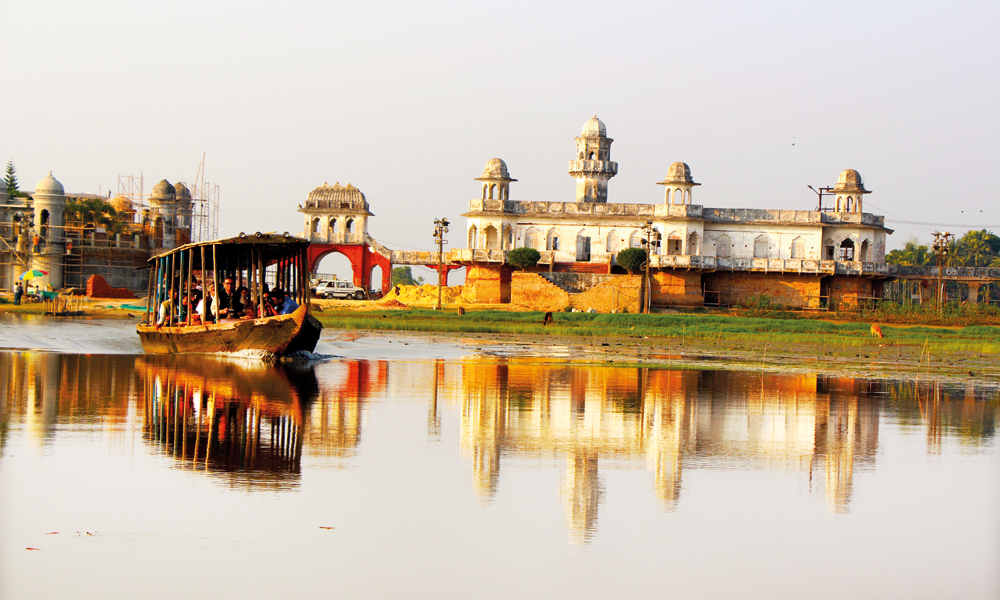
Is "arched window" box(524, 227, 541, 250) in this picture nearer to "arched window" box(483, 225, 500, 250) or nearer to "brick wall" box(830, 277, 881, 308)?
"arched window" box(483, 225, 500, 250)

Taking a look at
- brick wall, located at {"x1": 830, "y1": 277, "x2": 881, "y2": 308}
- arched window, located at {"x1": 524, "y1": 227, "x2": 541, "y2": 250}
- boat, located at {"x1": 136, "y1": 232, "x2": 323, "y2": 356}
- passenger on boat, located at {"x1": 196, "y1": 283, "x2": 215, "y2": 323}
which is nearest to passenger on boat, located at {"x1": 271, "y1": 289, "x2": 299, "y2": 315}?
boat, located at {"x1": 136, "y1": 232, "x2": 323, "y2": 356}

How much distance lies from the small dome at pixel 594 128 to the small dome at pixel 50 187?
106 feet

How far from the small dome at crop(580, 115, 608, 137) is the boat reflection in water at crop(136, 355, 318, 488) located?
4705cm

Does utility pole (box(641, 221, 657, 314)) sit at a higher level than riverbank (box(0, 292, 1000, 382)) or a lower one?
higher

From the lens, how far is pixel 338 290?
203ft

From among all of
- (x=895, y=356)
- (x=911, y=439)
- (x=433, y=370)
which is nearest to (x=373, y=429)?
(x=911, y=439)

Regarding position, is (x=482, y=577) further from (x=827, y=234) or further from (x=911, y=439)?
(x=827, y=234)

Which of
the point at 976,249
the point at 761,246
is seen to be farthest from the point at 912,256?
the point at 761,246

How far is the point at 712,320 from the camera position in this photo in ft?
150

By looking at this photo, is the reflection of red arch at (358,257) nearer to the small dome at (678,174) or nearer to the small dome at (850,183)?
the small dome at (678,174)

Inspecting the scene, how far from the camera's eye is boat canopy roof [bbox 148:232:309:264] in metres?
24.3

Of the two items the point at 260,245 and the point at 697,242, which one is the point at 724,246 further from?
the point at 260,245

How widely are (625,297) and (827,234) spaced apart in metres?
17.2

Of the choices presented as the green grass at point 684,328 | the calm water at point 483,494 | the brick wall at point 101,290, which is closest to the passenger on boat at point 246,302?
the calm water at point 483,494
